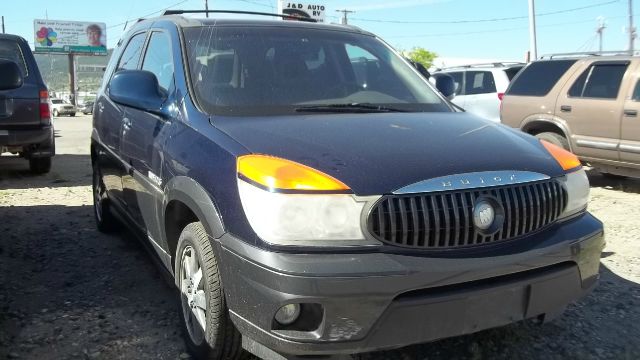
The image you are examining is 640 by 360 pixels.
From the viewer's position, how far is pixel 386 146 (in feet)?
8.40

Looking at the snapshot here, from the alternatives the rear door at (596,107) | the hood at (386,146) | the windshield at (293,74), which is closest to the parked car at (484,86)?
the rear door at (596,107)

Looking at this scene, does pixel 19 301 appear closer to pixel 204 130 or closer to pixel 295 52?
pixel 204 130

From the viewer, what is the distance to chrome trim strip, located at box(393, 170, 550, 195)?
2295mm

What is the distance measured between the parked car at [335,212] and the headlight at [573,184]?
11mm

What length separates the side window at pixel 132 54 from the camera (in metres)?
4.23

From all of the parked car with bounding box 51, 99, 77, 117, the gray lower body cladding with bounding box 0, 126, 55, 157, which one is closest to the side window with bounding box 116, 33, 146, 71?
the gray lower body cladding with bounding box 0, 126, 55, 157

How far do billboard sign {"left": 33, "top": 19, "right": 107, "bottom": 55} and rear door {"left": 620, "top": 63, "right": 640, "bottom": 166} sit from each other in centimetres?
6607

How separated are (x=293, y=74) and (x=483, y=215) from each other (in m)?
1.50

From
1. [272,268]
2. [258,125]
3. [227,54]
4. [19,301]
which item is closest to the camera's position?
[272,268]

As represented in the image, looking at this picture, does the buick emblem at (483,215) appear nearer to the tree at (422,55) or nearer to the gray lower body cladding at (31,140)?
the gray lower body cladding at (31,140)

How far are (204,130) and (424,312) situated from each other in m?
1.30

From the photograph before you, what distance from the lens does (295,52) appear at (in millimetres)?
3547

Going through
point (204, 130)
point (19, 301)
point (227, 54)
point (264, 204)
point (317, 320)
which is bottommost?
point (19, 301)

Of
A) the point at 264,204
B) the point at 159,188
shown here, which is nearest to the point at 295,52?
the point at 159,188
